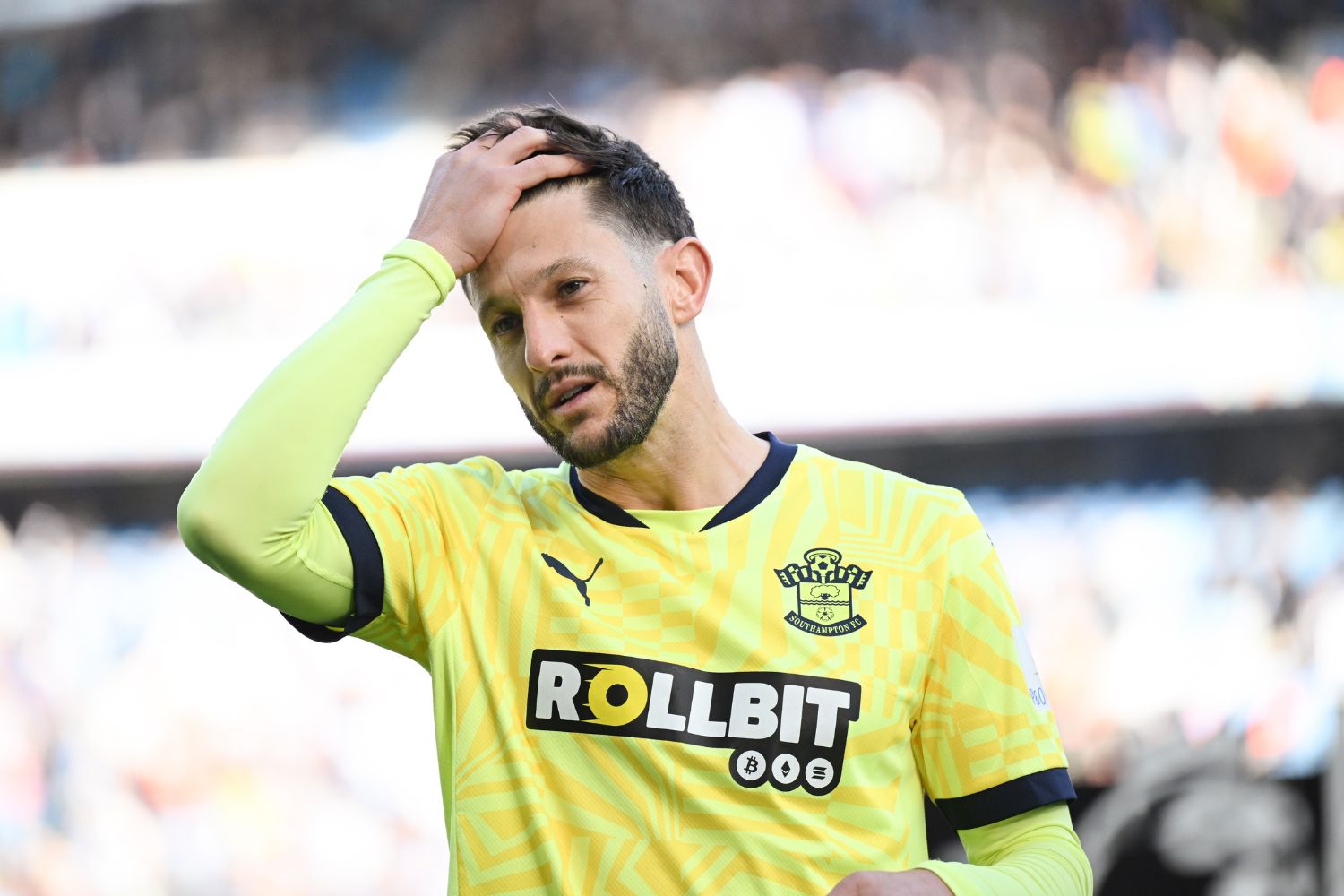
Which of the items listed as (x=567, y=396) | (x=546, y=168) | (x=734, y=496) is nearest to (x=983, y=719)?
(x=734, y=496)

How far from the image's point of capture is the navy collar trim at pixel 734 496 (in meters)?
1.70

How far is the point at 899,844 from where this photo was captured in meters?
1.56

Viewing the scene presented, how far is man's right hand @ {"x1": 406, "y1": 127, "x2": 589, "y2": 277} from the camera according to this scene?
1628mm

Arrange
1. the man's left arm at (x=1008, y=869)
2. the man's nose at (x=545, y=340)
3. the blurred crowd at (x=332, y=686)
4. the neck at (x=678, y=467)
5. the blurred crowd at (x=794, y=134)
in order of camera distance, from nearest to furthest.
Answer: the man's left arm at (x=1008, y=869) → the man's nose at (x=545, y=340) → the neck at (x=678, y=467) → the blurred crowd at (x=332, y=686) → the blurred crowd at (x=794, y=134)

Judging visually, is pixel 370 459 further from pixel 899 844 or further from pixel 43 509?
pixel 899 844

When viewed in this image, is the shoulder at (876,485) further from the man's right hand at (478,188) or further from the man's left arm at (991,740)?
the man's right hand at (478,188)

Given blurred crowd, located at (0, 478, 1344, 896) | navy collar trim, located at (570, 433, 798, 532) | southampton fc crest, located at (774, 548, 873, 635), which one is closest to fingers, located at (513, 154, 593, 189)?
navy collar trim, located at (570, 433, 798, 532)

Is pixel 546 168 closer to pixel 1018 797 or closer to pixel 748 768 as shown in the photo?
pixel 748 768

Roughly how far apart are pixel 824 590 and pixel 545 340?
0.47 m

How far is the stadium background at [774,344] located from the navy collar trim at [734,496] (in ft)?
9.69

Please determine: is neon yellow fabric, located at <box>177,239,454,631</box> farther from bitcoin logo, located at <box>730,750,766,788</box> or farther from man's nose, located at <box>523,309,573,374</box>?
bitcoin logo, located at <box>730,750,766,788</box>

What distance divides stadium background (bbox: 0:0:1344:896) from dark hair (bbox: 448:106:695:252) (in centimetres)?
290

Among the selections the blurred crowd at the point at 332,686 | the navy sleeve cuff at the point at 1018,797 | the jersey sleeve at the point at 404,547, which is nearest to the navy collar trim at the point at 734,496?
the jersey sleeve at the point at 404,547

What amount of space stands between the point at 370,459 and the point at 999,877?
372 centimetres
